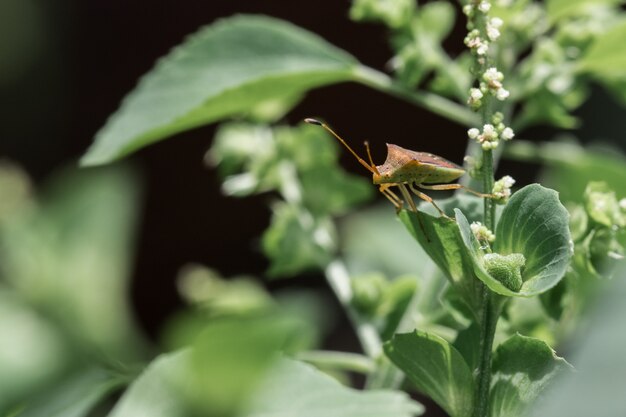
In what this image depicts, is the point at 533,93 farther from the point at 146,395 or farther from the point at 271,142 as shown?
the point at 146,395

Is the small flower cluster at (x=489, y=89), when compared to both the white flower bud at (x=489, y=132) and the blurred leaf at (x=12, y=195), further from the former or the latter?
the blurred leaf at (x=12, y=195)

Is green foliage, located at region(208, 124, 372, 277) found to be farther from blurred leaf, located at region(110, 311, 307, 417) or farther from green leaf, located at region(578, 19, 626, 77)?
blurred leaf, located at region(110, 311, 307, 417)

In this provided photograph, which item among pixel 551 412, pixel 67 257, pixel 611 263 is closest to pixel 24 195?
pixel 67 257

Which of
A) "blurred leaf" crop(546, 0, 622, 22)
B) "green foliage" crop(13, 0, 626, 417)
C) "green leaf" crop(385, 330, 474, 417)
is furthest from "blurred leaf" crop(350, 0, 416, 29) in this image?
"green leaf" crop(385, 330, 474, 417)

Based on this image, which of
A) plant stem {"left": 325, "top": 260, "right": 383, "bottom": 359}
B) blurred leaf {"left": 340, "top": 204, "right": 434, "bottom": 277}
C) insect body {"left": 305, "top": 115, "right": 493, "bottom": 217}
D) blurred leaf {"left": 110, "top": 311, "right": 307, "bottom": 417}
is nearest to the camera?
blurred leaf {"left": 110, "top": 311, "right": 307, "bottom": 417}

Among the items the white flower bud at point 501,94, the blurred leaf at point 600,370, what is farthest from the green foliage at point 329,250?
the blurred leaf at point 600,370

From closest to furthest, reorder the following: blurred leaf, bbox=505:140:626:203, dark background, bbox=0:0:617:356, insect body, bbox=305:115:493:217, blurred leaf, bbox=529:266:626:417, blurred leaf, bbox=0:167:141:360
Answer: blurred leaf, bbox=529:266:626:417 < insect body, bbox=305:115:493:217 < blurred leaf, bbox=0:167:141:360 < blurred leaf, bbox=505:140:626:203 < dark background, bbox=0:0:617:356

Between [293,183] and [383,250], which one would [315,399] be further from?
[383,250]
